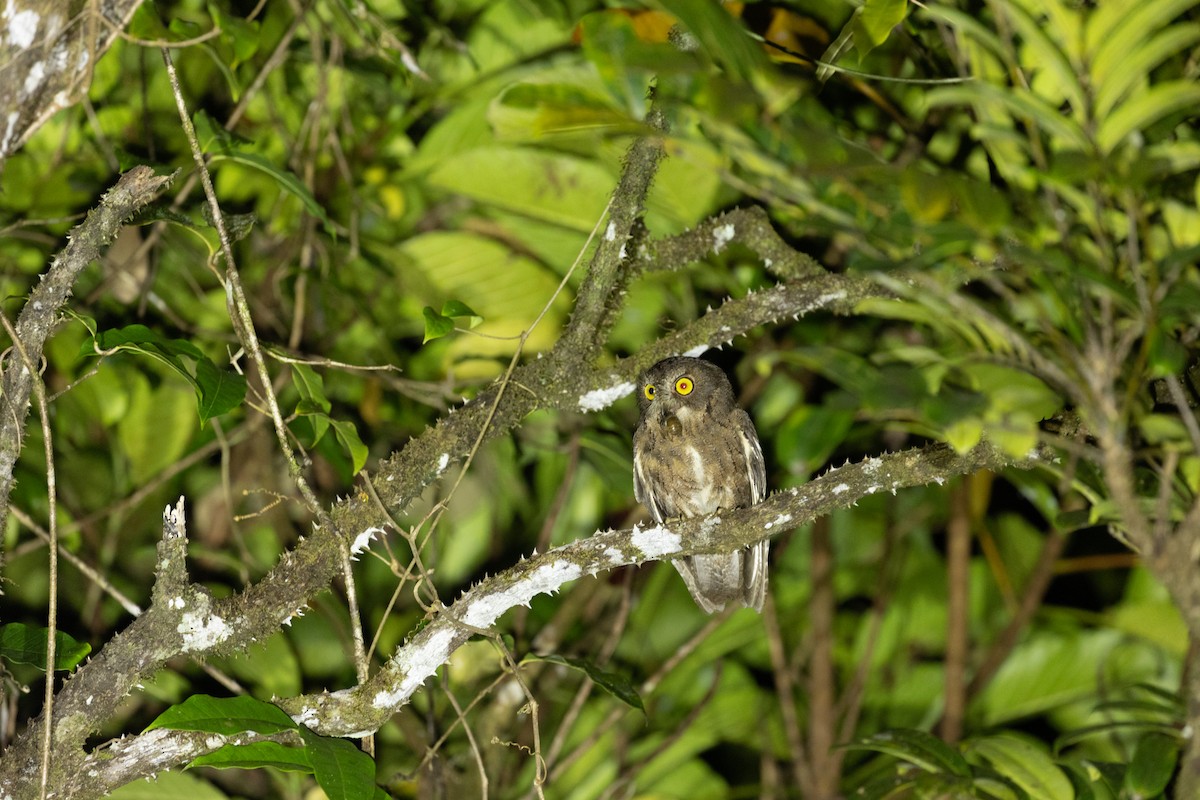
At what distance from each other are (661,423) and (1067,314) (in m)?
2.11

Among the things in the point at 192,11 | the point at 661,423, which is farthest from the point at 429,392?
the point at 192,11

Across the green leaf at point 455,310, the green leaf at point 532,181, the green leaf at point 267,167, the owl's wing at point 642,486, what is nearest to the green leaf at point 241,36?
the green leaf at point 267,167

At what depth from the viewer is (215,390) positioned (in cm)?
206

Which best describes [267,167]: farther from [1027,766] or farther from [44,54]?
[1027,766]

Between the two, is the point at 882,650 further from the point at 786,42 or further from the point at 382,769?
the point at 786,42

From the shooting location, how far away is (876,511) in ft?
17.3

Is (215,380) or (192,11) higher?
(192,11)

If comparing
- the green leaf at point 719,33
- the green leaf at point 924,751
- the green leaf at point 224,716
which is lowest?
the green leaf at point 924,751

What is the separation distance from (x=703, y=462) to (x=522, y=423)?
0.72m

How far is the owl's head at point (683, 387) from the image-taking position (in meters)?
3.21

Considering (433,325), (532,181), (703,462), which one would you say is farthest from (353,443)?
(532,181)

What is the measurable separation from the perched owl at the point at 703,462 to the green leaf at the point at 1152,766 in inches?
53.1

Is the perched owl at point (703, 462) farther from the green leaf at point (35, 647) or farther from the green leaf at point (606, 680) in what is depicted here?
the green leaf at point (35, 647)

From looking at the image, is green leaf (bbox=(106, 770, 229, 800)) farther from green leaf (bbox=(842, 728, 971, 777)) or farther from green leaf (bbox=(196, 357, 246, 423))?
green leaf (bbox=(842, 728, 971, 777))
